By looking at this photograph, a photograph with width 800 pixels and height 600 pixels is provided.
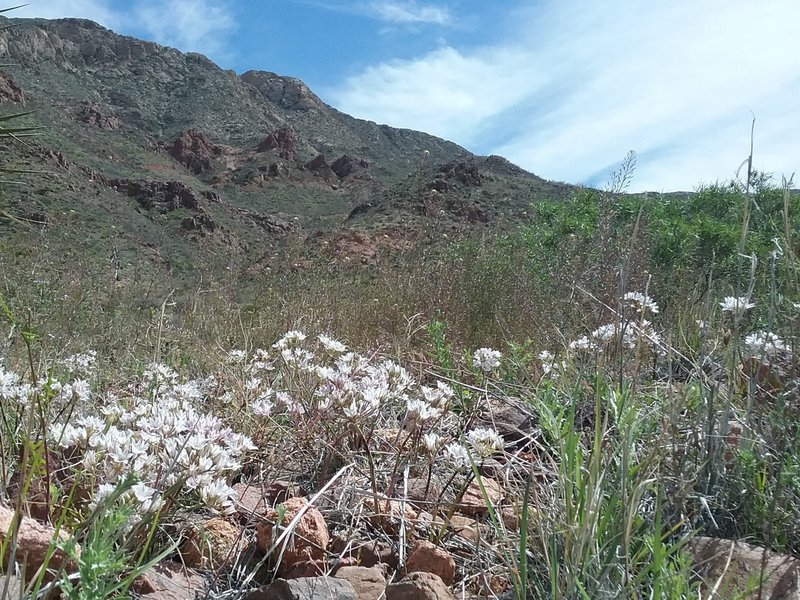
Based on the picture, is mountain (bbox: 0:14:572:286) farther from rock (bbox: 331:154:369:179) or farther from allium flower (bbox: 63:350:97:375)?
allium flower (bbox: 63:350:97:375)

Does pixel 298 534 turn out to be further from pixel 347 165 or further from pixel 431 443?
pixel 347 165

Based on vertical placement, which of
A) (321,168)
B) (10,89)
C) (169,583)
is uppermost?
(321,168)

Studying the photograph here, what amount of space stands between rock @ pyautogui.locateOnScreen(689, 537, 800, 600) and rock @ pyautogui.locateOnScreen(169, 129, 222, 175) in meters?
54.0

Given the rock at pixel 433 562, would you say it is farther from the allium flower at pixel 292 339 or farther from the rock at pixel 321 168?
the rock at pixel 321 168

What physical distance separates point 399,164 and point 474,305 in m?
56.4

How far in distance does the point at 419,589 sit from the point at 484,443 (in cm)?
51

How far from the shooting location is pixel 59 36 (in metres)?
61.2

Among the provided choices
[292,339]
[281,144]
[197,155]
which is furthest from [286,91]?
[292,339]

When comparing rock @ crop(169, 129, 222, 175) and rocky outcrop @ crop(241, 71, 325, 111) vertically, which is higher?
rocky outcrop @ crop(241, 71, 325, 111)

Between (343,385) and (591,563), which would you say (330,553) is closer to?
(343,385)

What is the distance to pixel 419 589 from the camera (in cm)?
→ 130

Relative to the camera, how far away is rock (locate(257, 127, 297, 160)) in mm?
56125

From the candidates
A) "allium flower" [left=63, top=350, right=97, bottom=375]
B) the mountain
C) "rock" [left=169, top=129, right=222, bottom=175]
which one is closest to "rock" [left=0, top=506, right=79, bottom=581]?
"allium flower" [left=63, top=350, right=97, bottom=375]

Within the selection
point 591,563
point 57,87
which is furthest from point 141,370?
point 57,87
